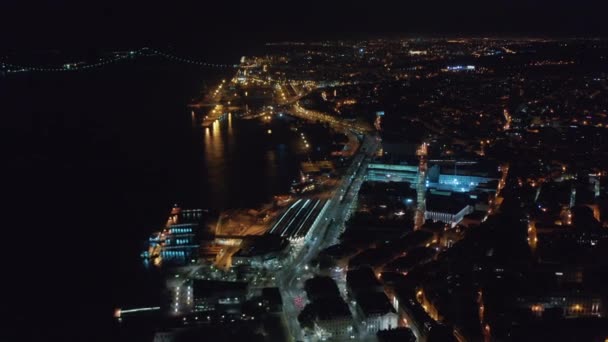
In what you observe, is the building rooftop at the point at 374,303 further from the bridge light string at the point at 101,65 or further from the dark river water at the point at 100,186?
the bridge light string at the point at 101,65

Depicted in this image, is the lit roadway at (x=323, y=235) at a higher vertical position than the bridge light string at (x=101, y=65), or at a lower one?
lower

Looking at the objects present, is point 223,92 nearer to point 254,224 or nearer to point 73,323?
point 254,224

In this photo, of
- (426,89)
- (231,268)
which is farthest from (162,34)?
(231,268)

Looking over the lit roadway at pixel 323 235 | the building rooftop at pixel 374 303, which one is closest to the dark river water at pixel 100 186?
the lit roadway at pixel 323 235

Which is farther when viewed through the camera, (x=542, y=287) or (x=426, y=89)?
(x=426, y=89)

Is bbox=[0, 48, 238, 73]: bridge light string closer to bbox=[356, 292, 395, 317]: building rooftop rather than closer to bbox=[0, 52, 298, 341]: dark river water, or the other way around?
bbox=[0, 52, 298, 341]: dark river water

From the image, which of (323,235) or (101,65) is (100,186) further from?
(101,65)
